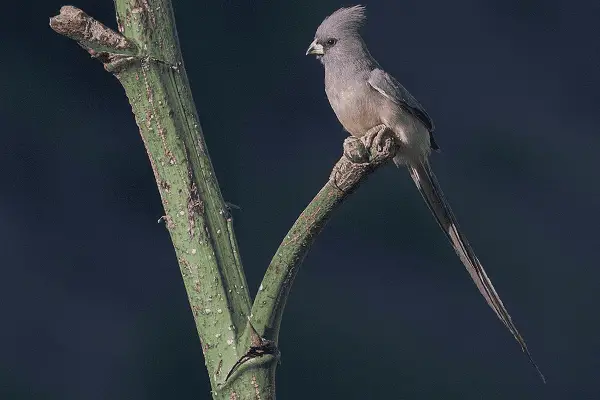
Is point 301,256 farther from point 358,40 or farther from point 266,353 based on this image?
point 358,40

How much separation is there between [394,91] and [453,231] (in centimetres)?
28

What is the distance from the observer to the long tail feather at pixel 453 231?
144cm

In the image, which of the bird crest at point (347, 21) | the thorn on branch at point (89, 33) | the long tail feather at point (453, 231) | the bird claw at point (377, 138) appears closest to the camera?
the thorn on branch at point (89, 33)

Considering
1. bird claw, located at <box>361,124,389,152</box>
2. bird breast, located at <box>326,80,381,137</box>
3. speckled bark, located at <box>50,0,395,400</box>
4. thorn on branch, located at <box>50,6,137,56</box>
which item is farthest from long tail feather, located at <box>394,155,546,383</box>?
thorn on branch, located at <box>50,6,137,56</box>

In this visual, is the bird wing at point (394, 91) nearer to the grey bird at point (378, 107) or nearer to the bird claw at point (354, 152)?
the grey bird at point (378, 107)

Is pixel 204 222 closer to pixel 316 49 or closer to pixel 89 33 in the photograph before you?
pixel 89 33

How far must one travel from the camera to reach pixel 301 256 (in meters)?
1.23

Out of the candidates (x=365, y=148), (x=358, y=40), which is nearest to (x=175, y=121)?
(x=365, y=148)

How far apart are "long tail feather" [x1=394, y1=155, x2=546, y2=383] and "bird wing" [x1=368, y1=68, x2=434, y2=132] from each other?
96 millimetres

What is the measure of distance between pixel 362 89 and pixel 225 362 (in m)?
0.58

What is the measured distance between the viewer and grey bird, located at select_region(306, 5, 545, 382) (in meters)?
1.52

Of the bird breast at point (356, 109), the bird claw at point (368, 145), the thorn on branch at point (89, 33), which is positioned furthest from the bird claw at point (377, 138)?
the thorn on branch at point (89, 33)

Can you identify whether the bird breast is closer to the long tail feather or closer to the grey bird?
the grey bird

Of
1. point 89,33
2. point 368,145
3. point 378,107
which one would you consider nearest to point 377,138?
point 368,145
